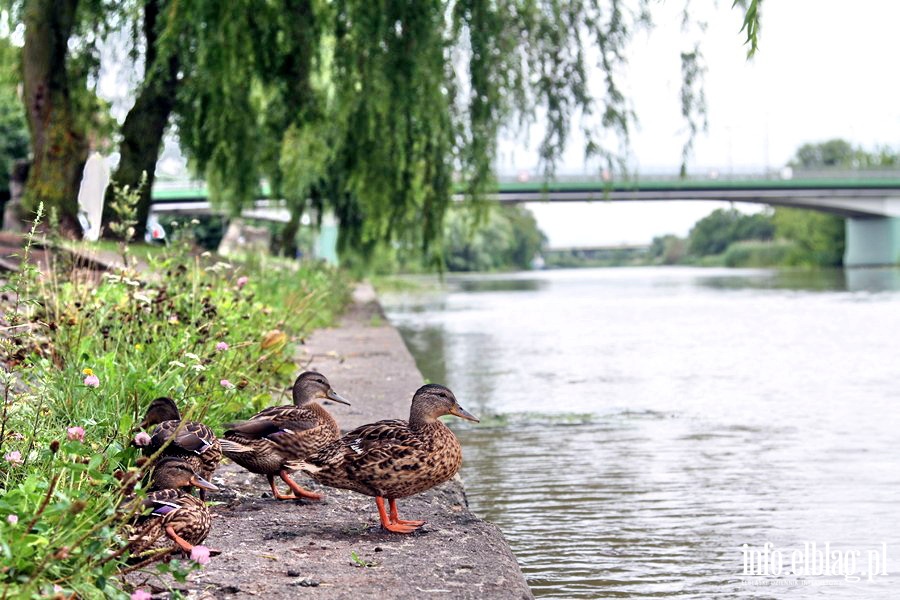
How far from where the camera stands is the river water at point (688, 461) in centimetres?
425

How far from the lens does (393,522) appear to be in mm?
3844

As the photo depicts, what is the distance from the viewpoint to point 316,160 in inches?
673

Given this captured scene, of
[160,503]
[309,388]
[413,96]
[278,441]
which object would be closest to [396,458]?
[278,441]

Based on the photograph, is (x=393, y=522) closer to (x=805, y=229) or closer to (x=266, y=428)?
(x=266, y=428)

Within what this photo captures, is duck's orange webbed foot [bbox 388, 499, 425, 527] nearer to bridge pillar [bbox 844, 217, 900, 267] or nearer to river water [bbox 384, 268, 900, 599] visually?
river water [bbox 384, 268, 900, 599]

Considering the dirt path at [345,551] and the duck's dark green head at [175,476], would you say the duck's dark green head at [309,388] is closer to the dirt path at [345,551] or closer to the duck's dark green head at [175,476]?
the dirt path at [345,551]

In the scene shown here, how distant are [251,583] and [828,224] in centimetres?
9184

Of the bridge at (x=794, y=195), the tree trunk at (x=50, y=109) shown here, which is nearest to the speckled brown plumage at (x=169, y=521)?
the tree trunk at (x=50, y=109)

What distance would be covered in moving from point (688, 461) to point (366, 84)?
210 inches

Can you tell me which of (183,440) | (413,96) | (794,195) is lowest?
(183,440)

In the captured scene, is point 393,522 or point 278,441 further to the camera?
point 278,441

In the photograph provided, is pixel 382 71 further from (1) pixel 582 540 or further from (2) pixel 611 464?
(1) pixel 582 540

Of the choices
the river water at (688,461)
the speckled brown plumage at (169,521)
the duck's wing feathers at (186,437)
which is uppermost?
the duck's wing feathers at (186,437)

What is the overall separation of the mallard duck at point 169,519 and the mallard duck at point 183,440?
0.34m
